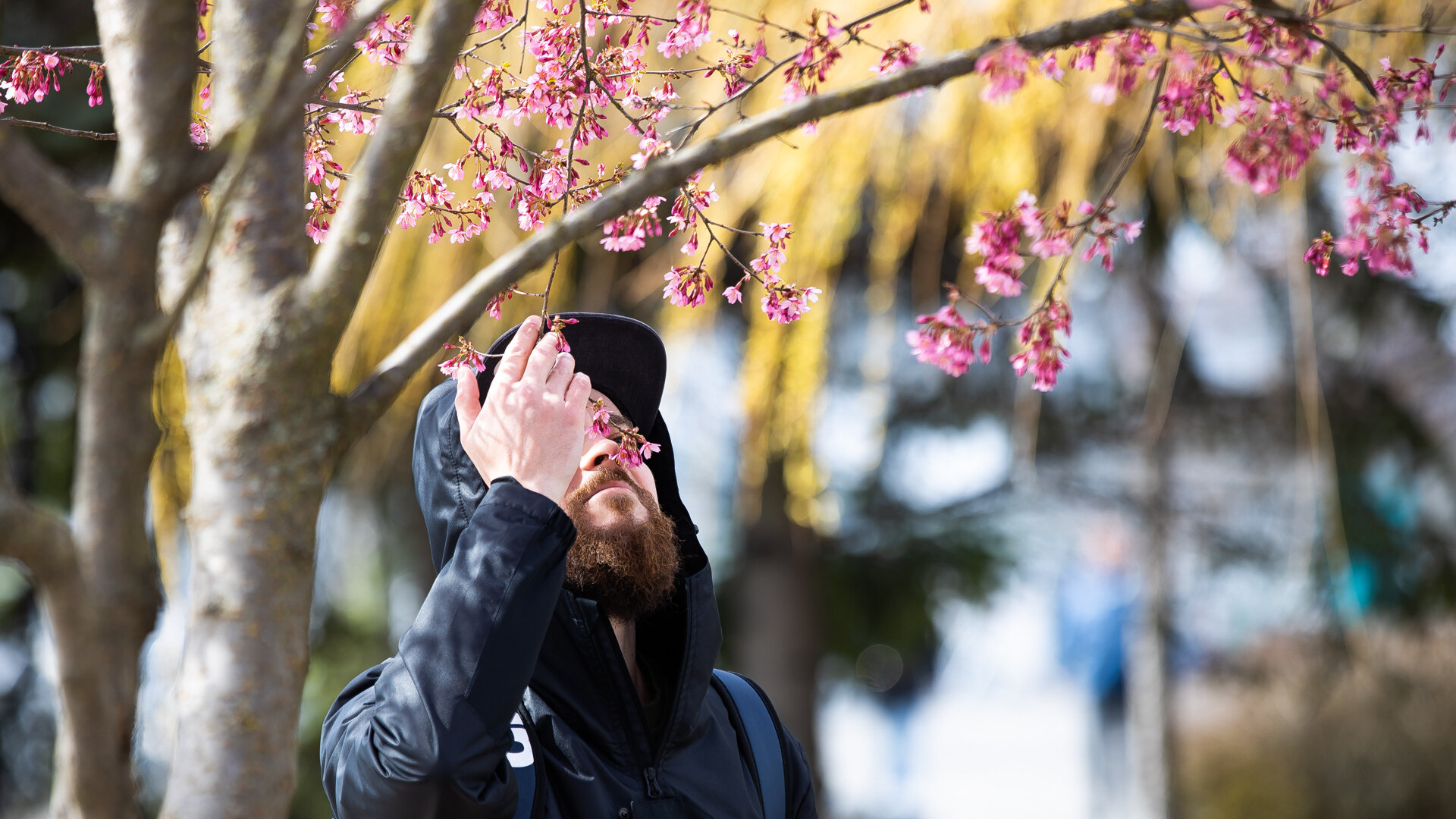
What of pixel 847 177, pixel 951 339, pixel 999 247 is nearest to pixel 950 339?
pixel 951 339

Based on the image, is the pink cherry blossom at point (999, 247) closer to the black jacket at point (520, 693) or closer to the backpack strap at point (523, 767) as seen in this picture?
the black jacket at point (520, 693)

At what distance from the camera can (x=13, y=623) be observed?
5051mm

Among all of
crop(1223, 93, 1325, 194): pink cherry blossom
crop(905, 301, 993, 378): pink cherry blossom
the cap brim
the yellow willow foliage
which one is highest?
the yellow willow foliage

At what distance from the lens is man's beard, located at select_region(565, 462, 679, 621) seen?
157 cm

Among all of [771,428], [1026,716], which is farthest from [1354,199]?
[1026,716]

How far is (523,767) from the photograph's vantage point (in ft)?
4.35

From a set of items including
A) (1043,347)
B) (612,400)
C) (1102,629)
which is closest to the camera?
(1043,347)

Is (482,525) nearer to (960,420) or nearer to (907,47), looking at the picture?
(907,47)

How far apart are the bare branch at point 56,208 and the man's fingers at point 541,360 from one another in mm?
481

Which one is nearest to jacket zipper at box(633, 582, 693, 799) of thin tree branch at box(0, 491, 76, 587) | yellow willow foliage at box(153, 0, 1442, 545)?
thin tree branch at box(0, 491, 76, 587)

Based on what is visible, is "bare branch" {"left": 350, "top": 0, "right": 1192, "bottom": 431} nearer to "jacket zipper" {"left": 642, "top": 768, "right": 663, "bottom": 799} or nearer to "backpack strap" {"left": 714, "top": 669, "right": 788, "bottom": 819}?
"jacket zipper" {"left": 642, "top": 768, "right": 663, "bottom": 799}

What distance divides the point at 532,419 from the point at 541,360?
6cm

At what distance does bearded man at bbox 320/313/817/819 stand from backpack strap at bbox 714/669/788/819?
0.04ft

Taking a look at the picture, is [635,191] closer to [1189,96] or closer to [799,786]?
[1189,96]
